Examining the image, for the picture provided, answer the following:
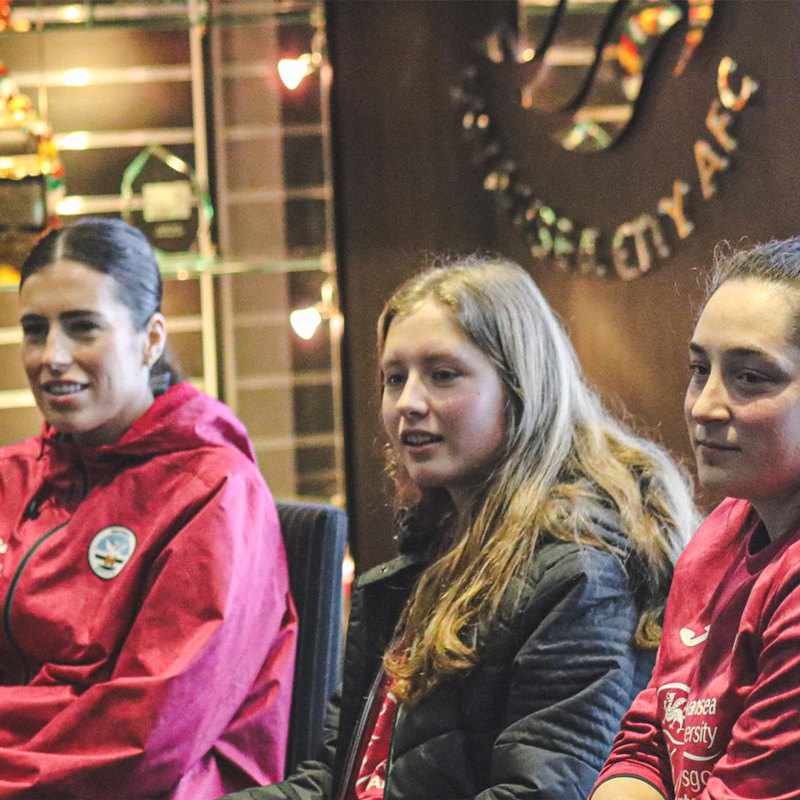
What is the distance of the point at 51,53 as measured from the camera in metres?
3.54

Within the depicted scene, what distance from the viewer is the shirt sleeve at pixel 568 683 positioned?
1484 millimetres

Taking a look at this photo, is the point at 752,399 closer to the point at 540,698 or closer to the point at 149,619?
the point at 540,698

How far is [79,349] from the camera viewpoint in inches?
86.2

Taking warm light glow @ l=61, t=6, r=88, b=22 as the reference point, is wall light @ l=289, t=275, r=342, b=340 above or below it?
below

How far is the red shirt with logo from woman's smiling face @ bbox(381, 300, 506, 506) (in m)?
0.38

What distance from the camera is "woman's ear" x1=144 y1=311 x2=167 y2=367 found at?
89.7 inches

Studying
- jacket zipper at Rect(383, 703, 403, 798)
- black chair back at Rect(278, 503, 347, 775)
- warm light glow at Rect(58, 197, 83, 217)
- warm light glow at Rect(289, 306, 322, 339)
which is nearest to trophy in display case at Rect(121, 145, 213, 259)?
warm light glow at Rect(58, 197, 83, 217)

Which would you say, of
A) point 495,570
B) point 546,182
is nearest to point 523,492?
point 495,570

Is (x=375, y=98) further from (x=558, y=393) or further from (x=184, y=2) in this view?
(x=558, y=393)

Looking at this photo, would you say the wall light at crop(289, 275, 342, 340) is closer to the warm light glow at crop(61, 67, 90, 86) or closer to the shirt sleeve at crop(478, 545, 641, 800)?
the warm light glow at crop(61, 67, 90, 86)

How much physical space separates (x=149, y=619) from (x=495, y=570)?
2.01ft

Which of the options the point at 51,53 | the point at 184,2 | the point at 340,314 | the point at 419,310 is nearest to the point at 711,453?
the point at 419,310

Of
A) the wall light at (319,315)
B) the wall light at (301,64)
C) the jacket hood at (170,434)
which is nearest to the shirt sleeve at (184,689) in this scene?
the jacket hood at (170,434)

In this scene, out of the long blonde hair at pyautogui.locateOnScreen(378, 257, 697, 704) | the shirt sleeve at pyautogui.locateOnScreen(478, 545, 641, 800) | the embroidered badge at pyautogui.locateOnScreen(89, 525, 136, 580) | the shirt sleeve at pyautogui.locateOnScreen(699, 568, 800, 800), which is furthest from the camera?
the embroidered badge at pyautogui.locateOnScreen(89, 525, 136, 580)
